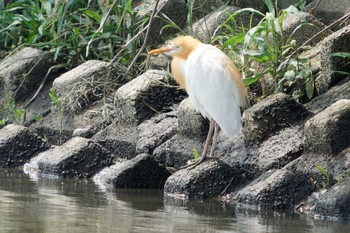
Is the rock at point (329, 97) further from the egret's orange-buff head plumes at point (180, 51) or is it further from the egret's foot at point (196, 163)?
the egret's orange-buff head plumes at point (180, 51)

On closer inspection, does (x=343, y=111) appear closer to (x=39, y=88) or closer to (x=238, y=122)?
(x=238, y=122)

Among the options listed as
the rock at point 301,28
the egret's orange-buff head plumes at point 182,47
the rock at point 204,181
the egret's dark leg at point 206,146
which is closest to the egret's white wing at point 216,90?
the egret's dark leg at point 206,146

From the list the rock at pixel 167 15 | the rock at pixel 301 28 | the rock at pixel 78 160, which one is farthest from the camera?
the rock at pixel 167 15

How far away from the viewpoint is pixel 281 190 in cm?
761

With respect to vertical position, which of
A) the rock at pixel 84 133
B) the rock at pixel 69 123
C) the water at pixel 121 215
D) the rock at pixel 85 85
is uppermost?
the rock at pixel 85 85

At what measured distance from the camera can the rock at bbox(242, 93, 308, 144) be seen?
850 cm

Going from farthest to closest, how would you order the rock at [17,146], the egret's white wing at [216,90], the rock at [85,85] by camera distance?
the rock at [85,85] → the rock at [17,146] → the egret's white wing at [216,90]

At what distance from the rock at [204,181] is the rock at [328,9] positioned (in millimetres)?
2849

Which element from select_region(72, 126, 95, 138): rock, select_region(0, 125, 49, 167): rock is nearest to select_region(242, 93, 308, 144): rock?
select_region(72, 126, 95, 138): rock

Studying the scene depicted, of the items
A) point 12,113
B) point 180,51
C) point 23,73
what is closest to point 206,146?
point 180,51

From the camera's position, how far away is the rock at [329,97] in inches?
342

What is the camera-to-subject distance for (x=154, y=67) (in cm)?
1107

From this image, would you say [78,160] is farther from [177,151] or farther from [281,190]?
[281,190]

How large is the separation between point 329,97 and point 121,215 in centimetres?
250
